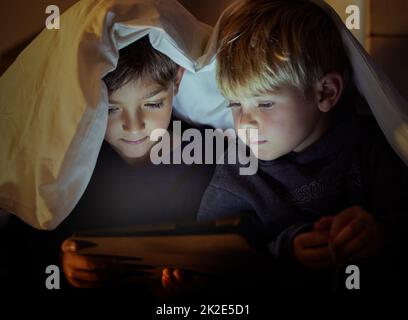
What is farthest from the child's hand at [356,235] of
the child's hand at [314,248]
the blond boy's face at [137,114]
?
the blond boy's face at [137,114]

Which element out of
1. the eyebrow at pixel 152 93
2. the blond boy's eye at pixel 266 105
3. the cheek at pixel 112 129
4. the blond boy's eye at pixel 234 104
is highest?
the eyebrow at pixel 152 93

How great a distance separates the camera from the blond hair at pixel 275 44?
3.18 ft

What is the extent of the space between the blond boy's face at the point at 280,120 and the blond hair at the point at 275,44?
0.8 inches

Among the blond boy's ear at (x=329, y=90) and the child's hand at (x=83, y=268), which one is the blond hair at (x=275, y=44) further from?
the child's hand at (x=83, y=268)

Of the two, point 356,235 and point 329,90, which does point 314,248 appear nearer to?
point 356,235

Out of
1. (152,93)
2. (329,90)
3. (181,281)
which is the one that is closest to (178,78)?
(152,93)

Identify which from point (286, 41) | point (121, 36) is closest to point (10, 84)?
point (121, 36)

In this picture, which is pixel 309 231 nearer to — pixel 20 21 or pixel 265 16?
pixel 265 16

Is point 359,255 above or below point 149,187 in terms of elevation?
below

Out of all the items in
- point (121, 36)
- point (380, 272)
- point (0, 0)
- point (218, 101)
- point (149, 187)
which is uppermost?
point (0, 0)

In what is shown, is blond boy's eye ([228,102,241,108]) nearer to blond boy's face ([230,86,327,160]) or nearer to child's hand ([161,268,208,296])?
blond boy's face ([230,86,327,160])

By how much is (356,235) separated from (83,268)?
0.52 m

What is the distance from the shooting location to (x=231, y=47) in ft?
3.19

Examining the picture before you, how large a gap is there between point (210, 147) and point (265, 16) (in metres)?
0.27
